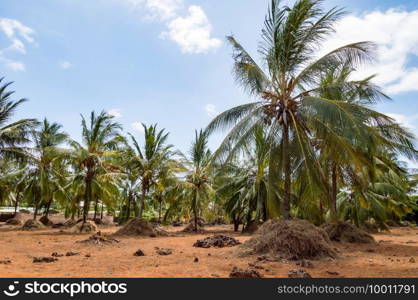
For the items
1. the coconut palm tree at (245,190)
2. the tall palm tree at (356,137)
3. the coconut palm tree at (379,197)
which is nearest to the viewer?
the tall palm tree at (356,137)

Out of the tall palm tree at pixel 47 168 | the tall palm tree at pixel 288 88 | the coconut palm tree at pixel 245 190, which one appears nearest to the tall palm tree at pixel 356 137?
the tall palm tree at pixel 288 88

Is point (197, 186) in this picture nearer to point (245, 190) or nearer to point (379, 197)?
point (245, 190)

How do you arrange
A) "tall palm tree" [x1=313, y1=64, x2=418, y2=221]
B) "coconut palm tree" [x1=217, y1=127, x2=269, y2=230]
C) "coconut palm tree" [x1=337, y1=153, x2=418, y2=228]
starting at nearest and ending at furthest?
"tall palm tree" [x1=313, y1=64, x2=418, y2=221], "coconut palm tree" [x1=337, y1=153, x2=418, y2=228], "coconut palm tree" [x1=217, y1=127, x2=269, y2=230]

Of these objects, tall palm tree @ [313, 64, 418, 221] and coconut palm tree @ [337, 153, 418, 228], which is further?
coconut palm tree @ [337, 153, 418, 228]

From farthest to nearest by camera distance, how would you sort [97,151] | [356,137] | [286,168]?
1. [97,151]
2. [286,168]
3. [356,137]

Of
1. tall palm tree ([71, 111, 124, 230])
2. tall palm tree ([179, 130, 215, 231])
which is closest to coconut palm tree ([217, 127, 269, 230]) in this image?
tall palm tree ([179, 130, 215, 231])

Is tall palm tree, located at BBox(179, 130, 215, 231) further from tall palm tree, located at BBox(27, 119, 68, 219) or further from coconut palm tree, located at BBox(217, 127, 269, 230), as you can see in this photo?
tall palm tree, located at BBox(27, 119, 68, 219)

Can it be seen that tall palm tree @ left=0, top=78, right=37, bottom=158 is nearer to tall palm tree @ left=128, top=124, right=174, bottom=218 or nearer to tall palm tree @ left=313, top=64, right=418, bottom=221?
tall palm tree @ left=128, top=124, right=174, bottom=218

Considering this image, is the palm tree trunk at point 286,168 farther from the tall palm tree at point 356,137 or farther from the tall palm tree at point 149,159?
the tall palm tree at point 149,159

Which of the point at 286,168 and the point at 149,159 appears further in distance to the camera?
the point at 149,159

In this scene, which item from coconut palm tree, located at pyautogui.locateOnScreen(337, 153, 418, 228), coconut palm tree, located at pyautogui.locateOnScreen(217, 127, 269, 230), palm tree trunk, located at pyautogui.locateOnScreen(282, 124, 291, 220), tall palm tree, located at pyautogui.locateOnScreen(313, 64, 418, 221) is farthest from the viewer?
coconut palm tree, located at pyautogui.locateOnScreen(217, 127, 269, 230)

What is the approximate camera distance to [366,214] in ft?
82.2

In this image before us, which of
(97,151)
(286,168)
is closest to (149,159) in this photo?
(97,151)

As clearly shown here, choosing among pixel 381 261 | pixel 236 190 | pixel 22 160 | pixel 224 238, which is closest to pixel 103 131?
pixel 22 160
